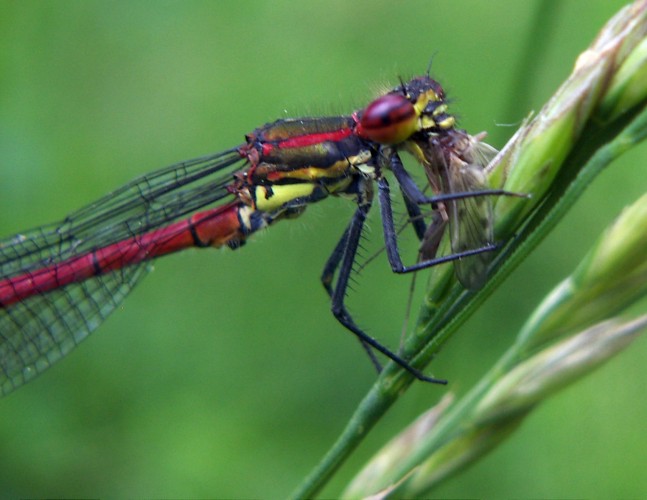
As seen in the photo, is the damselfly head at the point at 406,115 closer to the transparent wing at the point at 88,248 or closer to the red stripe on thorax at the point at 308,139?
the red stripe on thorax at the point at 308,139

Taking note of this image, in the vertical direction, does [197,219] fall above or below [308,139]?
above

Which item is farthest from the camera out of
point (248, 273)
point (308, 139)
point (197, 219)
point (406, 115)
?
point (248, 273)

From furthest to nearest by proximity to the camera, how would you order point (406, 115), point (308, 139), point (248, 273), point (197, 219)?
point (248, 273), point (197, 219), point (308, 139), point (406, 115)

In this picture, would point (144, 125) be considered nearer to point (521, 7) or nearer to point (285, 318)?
point (285, 318)

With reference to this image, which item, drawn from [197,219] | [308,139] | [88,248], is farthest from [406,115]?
[88,248]

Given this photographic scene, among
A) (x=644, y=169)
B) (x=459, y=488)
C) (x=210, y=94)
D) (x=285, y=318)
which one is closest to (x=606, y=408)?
(x=459, y=488)

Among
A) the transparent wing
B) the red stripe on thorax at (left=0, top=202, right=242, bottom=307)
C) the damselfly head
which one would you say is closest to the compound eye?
the damselfly head

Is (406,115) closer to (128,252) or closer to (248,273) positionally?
(128,252)

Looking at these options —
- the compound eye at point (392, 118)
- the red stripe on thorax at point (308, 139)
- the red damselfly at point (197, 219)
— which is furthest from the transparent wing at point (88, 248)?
the compound eye at point (392, 118)
